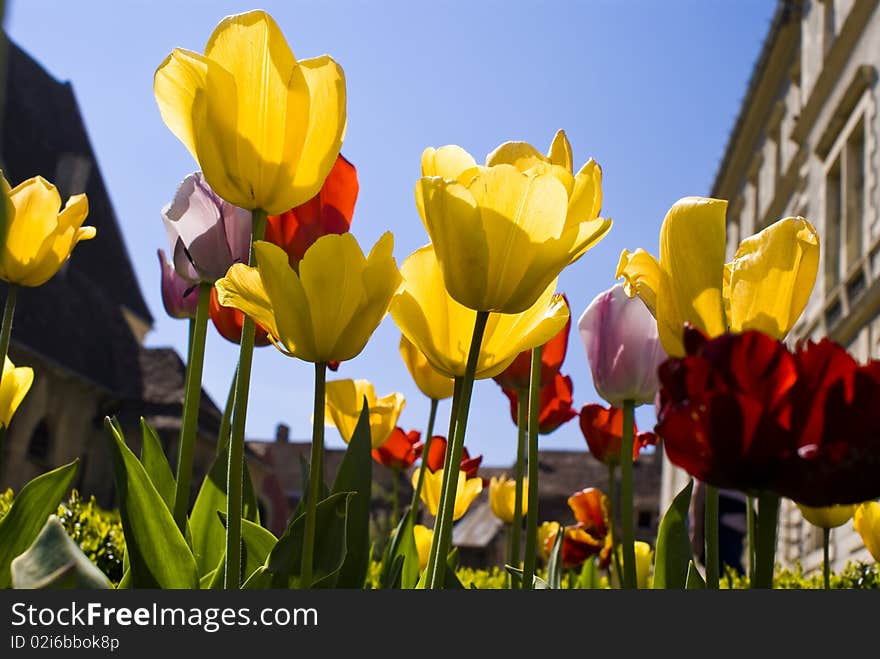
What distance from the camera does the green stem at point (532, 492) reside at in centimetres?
112

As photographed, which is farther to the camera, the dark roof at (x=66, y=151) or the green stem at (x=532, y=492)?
the dark roof at (x=66, y=151)

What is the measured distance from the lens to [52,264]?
1.36m

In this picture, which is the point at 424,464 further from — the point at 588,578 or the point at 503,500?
the point at 503,500

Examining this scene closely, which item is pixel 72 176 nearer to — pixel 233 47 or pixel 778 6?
pixel 778 6

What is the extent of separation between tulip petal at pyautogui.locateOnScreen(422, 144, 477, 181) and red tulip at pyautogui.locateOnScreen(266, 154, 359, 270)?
171mm

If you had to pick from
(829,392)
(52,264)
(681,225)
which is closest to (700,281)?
(681,225)

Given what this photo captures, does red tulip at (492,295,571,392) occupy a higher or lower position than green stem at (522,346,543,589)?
higher

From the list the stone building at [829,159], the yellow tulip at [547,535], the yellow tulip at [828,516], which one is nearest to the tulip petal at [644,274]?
the yellow tulip at [828,516]

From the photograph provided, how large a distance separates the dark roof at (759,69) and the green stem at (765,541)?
2229 centimetres

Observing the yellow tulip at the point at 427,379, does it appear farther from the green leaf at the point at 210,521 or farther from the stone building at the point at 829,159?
the stone building at the point at 829,159

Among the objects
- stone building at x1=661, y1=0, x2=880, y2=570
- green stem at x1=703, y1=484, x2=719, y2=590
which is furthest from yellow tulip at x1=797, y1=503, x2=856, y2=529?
stone building at x1=661, y1=0, x2=880, y2=570

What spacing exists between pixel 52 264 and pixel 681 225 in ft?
2.79

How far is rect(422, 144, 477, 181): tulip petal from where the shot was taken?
3.61ft

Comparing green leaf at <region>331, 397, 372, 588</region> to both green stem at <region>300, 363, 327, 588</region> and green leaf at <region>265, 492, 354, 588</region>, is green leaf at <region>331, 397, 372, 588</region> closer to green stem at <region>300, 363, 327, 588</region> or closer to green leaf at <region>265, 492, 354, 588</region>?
green leaf at <region>265, 492, 354, 588</region>
